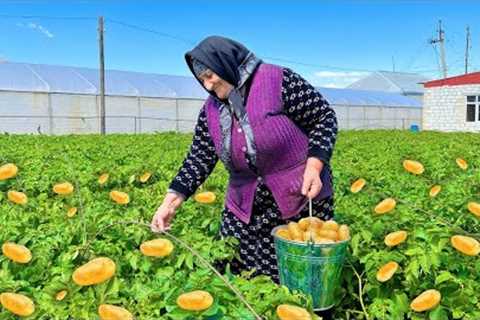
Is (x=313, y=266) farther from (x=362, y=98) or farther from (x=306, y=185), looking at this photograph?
(x=362, y=98)

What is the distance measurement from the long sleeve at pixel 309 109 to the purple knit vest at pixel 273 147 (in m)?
0.03

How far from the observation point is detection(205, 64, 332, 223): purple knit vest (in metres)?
2.27

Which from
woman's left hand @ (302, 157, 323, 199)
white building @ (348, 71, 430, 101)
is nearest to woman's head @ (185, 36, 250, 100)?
woman's left hand @ (302, 157, 323, 199)

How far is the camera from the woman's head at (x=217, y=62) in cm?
212

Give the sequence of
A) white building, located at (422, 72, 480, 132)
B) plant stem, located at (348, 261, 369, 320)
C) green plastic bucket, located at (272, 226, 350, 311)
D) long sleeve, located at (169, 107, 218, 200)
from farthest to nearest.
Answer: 1. white building, located at (422, 72, 480, 132)
2. long sleeve, located at (169, 107, 218, 200)
3. plant stem, located at (348, 261, 369, 320)
4. green plastic bucket, located at (272, 226, 350, 311)

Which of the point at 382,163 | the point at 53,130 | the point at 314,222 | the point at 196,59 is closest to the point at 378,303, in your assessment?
the point at 314,222

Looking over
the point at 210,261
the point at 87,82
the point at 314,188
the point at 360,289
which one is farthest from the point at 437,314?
the point at 87,82

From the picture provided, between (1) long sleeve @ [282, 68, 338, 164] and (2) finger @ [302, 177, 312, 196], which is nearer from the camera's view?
(2) finger @ [302, 177, 312, 196]

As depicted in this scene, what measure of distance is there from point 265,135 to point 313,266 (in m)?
0.59

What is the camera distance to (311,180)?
213cm

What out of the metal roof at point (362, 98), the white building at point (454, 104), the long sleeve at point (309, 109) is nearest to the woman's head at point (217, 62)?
the long sleeve at point (309, 109)

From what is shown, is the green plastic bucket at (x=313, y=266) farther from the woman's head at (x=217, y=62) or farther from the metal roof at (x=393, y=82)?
the metal roof at (x=393, y=82)

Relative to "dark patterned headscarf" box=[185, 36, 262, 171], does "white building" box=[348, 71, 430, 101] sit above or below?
below

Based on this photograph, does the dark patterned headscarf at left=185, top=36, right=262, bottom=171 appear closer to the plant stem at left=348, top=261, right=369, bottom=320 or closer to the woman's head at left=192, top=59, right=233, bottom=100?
the woman's head at left=192, top=59, right=233, bottom=100
